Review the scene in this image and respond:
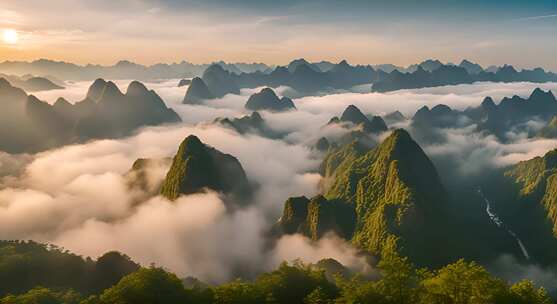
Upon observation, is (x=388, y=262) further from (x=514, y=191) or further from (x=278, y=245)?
(x=514, y=191)

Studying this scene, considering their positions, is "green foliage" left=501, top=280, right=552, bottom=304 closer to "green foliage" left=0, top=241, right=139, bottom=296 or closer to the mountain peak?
"green foliage" left=0, top=241, right=139, bottom=296

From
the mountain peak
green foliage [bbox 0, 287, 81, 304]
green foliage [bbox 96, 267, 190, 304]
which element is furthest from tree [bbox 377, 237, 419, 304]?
the mountain peak

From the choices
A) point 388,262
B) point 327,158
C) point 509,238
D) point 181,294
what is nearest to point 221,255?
point 181,294

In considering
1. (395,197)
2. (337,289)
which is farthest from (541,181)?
(337,289)

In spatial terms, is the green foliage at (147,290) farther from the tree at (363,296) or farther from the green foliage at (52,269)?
the green foliage at (52,269)

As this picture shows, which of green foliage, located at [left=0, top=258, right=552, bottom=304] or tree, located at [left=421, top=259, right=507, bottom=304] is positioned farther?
green foliage, located at [left=0, top=258, right=552, bottom=304]

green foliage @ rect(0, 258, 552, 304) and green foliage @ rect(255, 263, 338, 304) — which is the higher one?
green foliage @ rect(0, 258, 552, 304)
